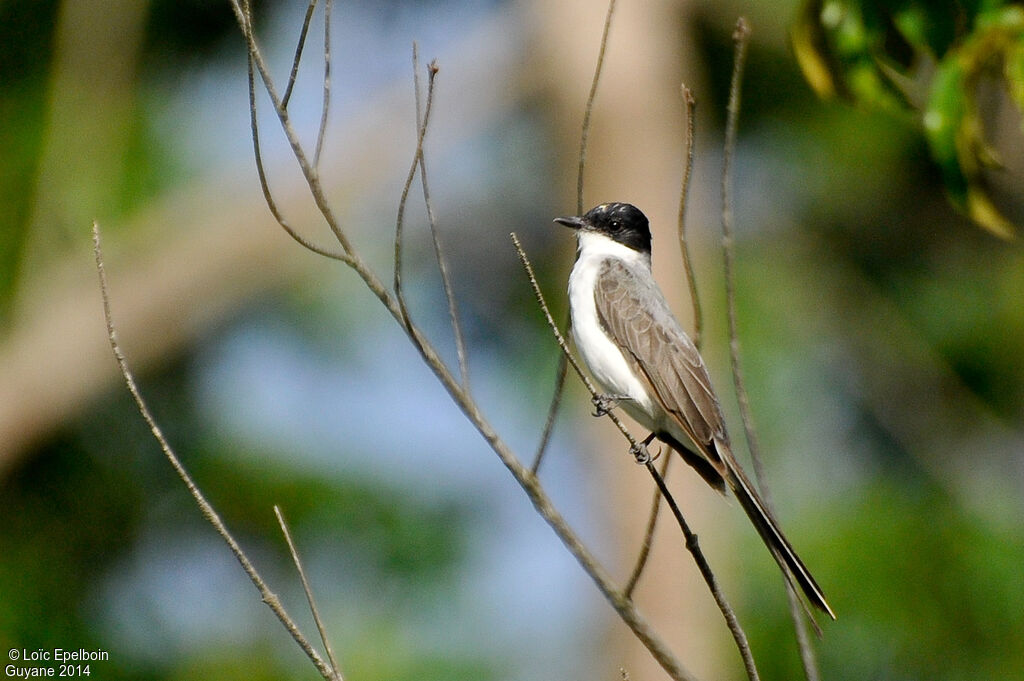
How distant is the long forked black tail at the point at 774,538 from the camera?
9.73 ft

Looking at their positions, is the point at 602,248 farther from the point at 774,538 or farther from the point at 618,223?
the point at 774,538

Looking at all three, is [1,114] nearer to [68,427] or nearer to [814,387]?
[68,427]

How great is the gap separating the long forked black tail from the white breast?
15.5 inches

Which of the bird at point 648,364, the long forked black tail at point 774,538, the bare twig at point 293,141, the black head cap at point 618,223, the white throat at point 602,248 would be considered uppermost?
the bare twig at point 293,141

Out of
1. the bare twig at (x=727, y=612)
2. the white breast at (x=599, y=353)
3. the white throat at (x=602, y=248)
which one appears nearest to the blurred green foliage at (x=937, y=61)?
the white breast at (x=599, y=353)

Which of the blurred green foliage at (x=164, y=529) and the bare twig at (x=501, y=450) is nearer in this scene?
the bare twig at (x=501, y=450)

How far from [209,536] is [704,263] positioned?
146 inches

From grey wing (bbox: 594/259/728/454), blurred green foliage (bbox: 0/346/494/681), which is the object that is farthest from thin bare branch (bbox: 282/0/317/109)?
blurred green foliage (bbox: 0/346/494/681)

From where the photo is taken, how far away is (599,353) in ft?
12.9

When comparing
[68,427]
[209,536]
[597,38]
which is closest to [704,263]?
[597,38]

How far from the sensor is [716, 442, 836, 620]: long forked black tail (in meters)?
2.96

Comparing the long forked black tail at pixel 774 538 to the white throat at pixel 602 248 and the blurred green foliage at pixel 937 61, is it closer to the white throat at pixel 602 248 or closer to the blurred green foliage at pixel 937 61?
the blurred green foliage at pixel 937 61

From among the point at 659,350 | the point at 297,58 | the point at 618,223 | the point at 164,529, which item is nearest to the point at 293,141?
the point at 297,58

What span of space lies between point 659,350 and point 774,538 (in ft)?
3.26
